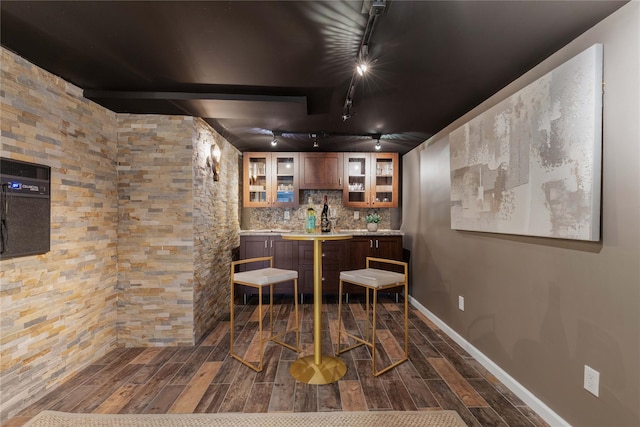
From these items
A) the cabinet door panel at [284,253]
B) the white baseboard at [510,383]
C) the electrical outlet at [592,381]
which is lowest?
the white baseboard at [510,383]

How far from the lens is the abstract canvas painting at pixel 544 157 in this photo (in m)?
1.36

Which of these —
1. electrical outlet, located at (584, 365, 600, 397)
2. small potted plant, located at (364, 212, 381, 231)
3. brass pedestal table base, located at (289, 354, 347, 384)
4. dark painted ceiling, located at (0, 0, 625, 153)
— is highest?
dark painted ceiling, located at (0, 0, 625, 153)

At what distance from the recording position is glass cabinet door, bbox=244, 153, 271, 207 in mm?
4082

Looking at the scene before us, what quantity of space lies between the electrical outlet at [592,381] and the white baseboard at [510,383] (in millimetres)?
303

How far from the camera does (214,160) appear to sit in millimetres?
3121

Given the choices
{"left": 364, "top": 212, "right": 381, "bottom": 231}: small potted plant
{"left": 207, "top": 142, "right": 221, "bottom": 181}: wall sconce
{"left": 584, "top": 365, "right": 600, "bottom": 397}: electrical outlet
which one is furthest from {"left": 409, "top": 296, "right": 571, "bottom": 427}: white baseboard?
{"left": 207, "top": 142, "right": 221, "bottom": 181}: wall sconce

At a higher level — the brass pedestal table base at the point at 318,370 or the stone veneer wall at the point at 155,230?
the stone veneer wall at the point at 155,230

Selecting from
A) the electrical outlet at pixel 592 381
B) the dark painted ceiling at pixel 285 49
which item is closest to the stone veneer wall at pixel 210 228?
the dark painted ceiling at pixel 285 49

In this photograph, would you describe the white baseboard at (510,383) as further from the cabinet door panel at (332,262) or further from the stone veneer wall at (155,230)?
the stone veneer wall at (155,230)

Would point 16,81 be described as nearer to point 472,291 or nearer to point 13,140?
point 13,140

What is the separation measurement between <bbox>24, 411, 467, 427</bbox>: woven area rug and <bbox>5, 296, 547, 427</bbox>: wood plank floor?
0.06m

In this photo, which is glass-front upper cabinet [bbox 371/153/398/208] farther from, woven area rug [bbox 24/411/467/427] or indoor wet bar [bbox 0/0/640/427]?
woven area rug [bbox 24/411/467/427]

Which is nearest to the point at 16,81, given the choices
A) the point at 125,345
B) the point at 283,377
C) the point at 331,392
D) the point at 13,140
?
the point at 13,140

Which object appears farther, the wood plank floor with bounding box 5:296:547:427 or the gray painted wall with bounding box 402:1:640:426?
the wood plank floor with bounding box 5:296:547:427
